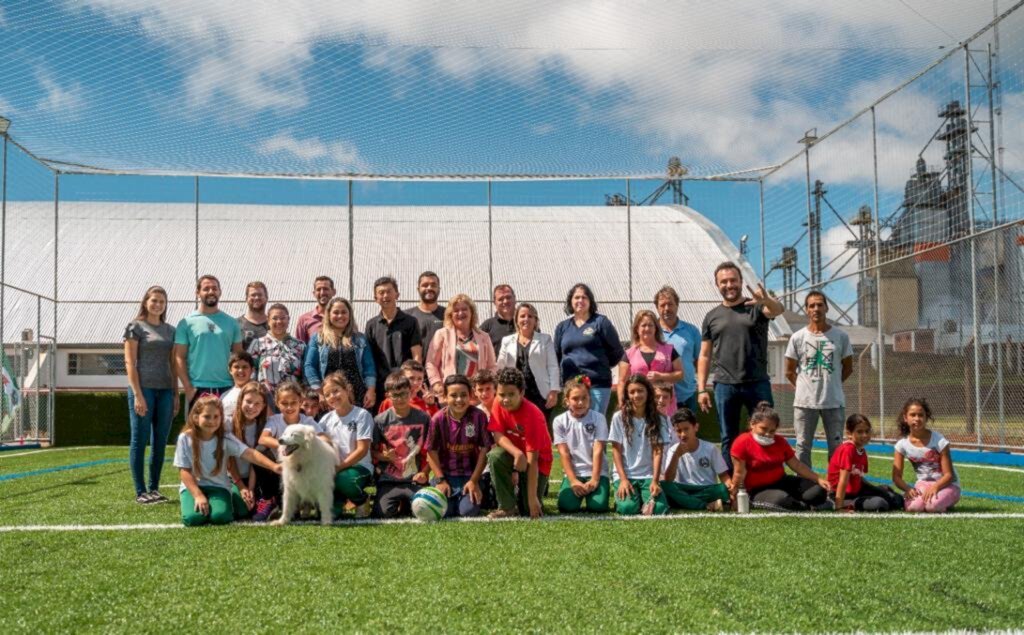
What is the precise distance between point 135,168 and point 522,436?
38.9 feet

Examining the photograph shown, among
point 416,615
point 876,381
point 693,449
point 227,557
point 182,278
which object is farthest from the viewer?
point 182,278

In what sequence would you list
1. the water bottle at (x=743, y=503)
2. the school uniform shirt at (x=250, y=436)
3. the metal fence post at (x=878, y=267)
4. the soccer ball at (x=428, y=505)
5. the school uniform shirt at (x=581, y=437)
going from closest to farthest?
the soccer ball at (x=428, y=505)
the water bottle at (x=743, y=503)
the school uniform shirt at (x=250, y=436)
the school uniform shirt at (x=581, y=437)
the metal fence post at (x=878, y=267)

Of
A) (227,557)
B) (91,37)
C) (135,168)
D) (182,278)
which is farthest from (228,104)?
(182,278)

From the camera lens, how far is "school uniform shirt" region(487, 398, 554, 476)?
5570 mm

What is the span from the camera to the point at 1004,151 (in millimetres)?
9633

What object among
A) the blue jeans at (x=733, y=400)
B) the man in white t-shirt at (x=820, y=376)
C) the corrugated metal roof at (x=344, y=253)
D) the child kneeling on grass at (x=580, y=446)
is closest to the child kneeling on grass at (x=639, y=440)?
the child kneeling on grass at (x=580, y=446)

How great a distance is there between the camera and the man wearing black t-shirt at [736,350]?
249 inches

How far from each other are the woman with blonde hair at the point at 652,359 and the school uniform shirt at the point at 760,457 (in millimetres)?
722

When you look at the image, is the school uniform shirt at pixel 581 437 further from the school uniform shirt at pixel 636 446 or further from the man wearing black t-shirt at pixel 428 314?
the man wearing black t-shirt at pixel 428 314

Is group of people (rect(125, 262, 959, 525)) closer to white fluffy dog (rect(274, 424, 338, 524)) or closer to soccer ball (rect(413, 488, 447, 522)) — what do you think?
soccer ball (rect(413, 488, 447, 522))

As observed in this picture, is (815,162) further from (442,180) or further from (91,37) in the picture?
(91,37)

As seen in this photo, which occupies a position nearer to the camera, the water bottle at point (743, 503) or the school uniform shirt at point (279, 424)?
the water bottle at point (743, 503)

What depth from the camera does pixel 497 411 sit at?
18.5 feet

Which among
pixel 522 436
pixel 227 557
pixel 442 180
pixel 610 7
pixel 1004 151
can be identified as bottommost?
pixel 227 557
